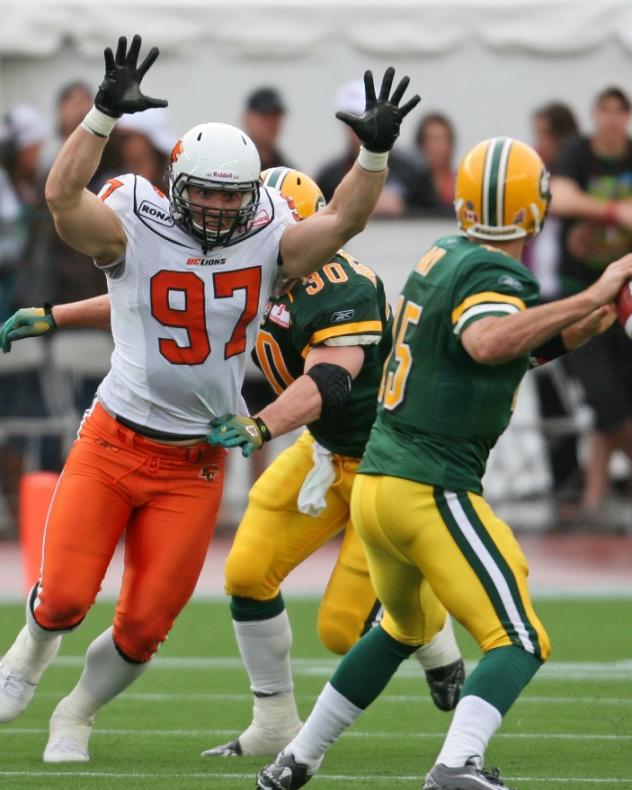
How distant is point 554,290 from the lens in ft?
38.0

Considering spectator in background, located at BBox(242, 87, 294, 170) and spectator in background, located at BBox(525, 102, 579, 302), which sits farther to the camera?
spectator in background, located at BBox(525, 102, 579, 302)

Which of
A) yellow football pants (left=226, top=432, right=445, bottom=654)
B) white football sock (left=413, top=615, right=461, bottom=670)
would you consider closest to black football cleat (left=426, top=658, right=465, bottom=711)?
white football sock (left=413, top=615, right=461, bottom=670)

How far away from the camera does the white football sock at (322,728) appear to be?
5332 mm

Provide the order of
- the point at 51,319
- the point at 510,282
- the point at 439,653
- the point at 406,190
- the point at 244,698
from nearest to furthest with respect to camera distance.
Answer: the point at 510,282
the point at 51,319
the point at 439,653
the point at 244,698
the point at 406,190

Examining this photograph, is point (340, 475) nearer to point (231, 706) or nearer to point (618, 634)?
point (231, 706)

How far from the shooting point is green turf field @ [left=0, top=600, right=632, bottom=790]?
5750 mm

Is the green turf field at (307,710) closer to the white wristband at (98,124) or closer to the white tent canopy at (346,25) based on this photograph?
the white wristband at (98,124)

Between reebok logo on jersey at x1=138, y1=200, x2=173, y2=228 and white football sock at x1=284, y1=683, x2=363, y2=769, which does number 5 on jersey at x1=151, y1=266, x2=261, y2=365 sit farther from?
white football sock at x1=284, y1=683, x2=363, y2=769

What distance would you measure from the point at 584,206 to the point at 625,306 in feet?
20.8

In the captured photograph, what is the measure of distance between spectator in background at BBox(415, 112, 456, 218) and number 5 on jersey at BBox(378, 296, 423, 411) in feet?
22.2

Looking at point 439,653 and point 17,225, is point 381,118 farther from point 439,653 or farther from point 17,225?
point 17,225

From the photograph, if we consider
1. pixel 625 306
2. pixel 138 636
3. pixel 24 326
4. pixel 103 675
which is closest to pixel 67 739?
pixel 103 675

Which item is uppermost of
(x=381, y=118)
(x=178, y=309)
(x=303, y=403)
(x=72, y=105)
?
(x=381, y=118)

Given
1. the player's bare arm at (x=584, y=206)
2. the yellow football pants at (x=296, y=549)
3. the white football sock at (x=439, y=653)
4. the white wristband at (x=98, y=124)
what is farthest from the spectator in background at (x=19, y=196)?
the white wristband at (x=98, y=124)
